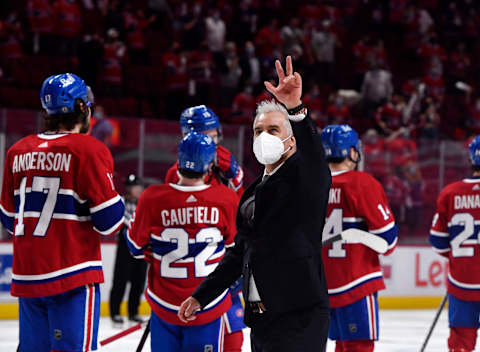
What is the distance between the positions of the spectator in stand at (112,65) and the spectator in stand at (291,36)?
11.1ft

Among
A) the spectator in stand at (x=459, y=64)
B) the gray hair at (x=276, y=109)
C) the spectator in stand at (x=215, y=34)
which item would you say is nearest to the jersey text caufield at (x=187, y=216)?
the gray hair at (x=276, y=109)

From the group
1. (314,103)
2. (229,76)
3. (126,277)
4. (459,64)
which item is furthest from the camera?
(459,64)

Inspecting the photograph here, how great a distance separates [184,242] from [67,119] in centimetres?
78

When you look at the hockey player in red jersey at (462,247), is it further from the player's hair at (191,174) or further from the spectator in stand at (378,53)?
the spectator in stand at (378,53)

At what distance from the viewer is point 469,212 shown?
5.40 metres

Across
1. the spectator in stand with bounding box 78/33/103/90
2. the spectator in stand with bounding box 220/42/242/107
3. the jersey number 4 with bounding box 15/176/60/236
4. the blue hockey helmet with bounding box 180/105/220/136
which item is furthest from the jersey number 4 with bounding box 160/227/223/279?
the spectator in stand with bounding box 220/42/242/107

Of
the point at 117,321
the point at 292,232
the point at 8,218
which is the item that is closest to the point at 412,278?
the point at 117,321

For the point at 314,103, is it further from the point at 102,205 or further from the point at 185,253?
the point at 102,205

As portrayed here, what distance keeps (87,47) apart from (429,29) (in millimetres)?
8226

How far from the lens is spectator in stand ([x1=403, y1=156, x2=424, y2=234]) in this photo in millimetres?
10875

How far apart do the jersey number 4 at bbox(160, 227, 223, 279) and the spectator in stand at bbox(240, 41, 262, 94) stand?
984cm

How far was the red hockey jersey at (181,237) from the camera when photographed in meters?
3.99

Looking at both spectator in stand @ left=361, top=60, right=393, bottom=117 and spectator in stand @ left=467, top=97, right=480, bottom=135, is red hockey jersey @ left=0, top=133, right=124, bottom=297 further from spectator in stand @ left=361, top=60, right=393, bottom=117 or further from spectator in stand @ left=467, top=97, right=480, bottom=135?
spectator in stand @ left=467, top=97, right=480, bottom=135

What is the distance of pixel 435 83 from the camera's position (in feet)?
53.9
